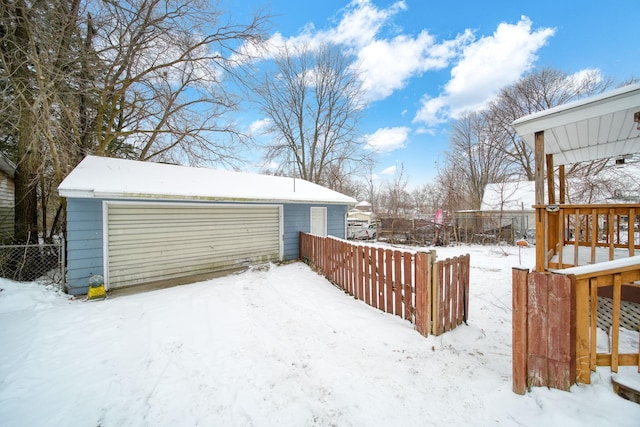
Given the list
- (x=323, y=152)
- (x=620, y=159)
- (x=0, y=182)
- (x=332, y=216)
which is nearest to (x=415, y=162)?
(x=323, y=152)

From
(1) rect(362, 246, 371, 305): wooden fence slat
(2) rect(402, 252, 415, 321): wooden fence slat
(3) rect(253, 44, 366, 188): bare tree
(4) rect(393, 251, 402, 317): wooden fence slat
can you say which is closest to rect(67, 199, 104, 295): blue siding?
(1) rect(362, 246, 371, 305): wooden fence slat

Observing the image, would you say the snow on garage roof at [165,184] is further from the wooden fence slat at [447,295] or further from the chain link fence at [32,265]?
the wooden fence slat at [447,295]

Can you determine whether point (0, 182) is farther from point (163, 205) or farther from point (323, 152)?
point (323, 152)

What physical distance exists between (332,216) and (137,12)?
8.75m

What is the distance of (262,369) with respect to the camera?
110 inches


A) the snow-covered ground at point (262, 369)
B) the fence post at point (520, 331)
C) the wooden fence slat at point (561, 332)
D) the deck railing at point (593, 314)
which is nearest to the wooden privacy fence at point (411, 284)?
the snow-covered ground at point (262, 369)

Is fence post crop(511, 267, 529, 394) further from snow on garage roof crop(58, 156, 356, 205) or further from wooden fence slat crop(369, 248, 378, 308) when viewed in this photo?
snow on garage roof crop(58, 156, 356, 205)

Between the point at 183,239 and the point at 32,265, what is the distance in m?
3.44

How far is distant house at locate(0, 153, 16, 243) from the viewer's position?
7.09 m

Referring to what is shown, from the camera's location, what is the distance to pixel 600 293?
3.66 m

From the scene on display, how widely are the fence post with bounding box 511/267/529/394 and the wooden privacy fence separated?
1.16 m

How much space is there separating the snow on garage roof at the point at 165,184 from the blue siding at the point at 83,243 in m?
0.46

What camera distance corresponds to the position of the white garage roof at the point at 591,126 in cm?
305

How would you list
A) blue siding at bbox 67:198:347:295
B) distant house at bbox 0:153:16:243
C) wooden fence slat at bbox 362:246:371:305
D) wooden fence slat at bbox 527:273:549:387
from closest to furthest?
wooden fence slat at bbox 527:273:549:387 → wooden fence slat at bbox 362:246:371:305 → blue siding at bbox 67:198:347:295 → distant house at bbox 0:153:16:243
